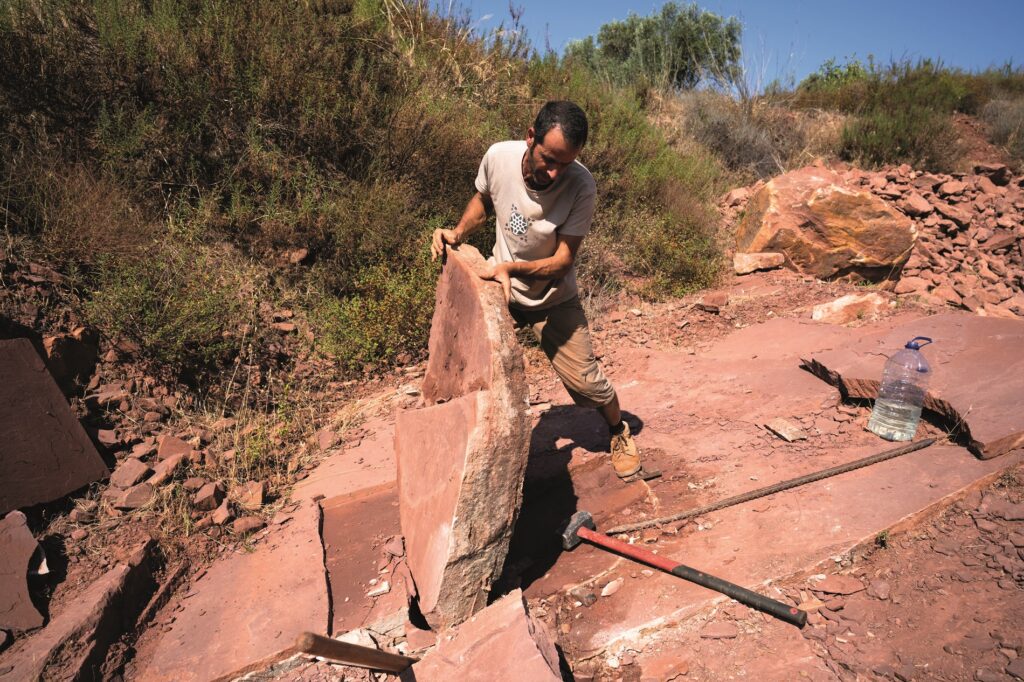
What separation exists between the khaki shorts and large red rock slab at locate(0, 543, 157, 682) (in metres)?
2.28

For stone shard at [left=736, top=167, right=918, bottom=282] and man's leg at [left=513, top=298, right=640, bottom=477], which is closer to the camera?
man's leg at [left=513, top=298, right=640, bottom=477]

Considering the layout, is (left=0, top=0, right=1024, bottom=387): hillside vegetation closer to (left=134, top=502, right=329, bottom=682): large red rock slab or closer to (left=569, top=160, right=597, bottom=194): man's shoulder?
(left=134, top=502, right=329, bottom=682): large red rock slab

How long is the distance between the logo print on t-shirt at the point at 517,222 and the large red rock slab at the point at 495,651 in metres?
1.62

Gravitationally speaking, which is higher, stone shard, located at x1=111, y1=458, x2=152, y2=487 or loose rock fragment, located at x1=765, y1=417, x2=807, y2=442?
stone shard, located at x1=111, y1=458, x2=152, y2=487

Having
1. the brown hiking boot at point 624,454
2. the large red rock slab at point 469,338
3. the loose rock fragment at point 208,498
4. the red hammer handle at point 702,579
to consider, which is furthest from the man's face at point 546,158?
the loose rock fragment at point 208,498

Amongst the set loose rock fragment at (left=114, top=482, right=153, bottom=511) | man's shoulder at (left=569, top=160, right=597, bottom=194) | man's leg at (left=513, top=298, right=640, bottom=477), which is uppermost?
man's shoulder at (left=569, top=160, right=597, bottom=194)

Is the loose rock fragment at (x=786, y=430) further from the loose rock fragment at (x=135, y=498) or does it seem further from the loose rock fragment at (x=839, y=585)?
the loose rock fragment at (x=135, y=498)

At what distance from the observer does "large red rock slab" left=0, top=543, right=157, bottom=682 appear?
2398 millimetres

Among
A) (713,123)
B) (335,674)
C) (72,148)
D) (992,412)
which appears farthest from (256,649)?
(713,123)

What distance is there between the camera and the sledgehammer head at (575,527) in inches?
116

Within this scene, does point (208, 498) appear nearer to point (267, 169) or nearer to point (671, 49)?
point (267, 169)

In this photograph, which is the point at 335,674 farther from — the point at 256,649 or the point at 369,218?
the point at 369,218

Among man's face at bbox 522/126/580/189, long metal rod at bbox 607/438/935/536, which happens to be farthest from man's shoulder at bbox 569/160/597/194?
long metal rod at bbox 607/438/935/536

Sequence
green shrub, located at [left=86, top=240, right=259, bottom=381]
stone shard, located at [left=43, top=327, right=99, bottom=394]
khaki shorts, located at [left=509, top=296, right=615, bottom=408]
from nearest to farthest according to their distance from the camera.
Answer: khaki shorts, located at [left=509, top=296, right=615, bottom=408] → stone shard, located at [left=43, top=327, right=99, bottom=394] → green shrub, located at [left=86, top=240, right=259, bottom=381]
